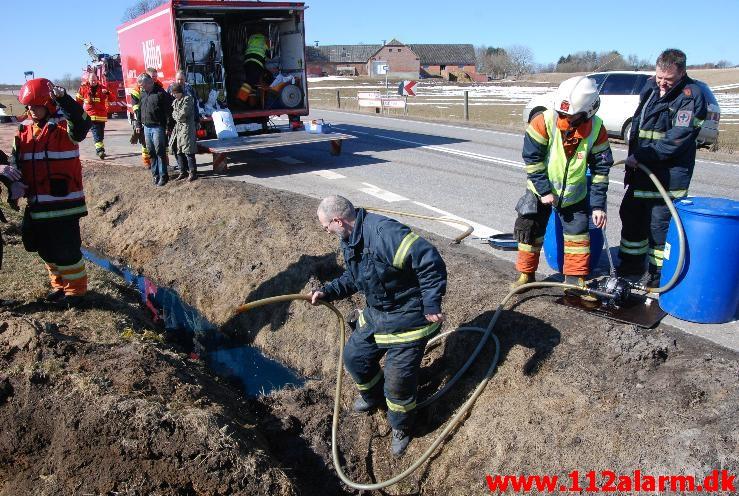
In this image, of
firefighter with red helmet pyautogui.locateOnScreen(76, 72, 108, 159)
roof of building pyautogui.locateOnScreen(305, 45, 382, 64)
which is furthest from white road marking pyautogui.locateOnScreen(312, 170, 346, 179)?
roof of building pyautogui.locateOnScreen(305, 45, 382, 64)

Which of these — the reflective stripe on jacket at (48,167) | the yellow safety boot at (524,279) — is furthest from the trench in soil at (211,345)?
the yellow safety boot at (524,279)

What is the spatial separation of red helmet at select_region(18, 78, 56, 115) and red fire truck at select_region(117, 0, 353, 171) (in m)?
5.15

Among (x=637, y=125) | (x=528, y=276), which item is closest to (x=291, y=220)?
(x=528, y=276)

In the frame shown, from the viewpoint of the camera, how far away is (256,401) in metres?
5.00

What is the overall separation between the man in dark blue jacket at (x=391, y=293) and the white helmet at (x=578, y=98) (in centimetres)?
153

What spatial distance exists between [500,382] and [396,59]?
267ft

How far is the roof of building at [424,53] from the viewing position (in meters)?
85.0

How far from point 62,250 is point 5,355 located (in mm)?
1213

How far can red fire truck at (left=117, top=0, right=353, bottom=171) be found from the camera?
10648mm

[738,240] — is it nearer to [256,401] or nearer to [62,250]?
[256,401]

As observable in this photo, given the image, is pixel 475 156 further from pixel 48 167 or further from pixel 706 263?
pixel 48 167

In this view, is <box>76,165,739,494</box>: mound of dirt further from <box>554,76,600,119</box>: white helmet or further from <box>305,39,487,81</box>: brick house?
<box>305,39,487,81</box>: brick house

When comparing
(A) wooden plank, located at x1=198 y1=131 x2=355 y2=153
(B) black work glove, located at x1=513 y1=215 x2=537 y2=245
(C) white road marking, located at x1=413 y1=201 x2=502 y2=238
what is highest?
(A) wooden plank, located at x1=198 y1=131 x2=355 y2=153

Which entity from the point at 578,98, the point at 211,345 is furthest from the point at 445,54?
the point at 578,98
